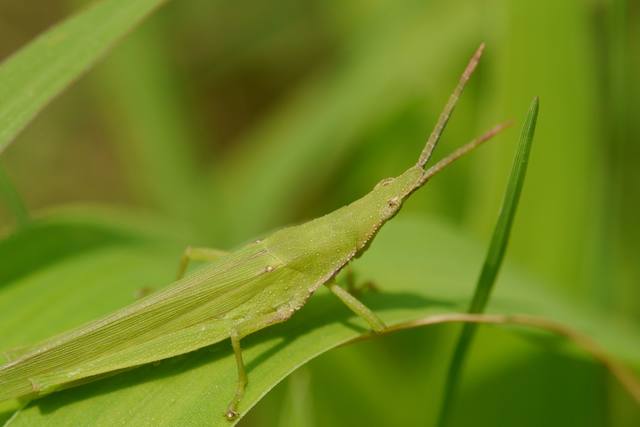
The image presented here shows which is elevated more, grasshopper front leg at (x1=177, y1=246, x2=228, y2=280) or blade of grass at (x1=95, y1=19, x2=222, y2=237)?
blade of grass at (x1=95, y1=19, x2=222, y2=237)

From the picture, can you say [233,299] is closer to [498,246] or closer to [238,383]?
[238,383]

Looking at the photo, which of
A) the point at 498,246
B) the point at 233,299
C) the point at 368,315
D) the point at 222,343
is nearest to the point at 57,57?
the point at 233,299

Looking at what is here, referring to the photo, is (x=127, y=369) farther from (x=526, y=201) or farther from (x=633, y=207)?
(x=633, y=207)

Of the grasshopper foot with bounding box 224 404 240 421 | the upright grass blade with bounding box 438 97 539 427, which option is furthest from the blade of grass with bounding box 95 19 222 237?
the grasshopper foot with bounding box 224 404 240 421

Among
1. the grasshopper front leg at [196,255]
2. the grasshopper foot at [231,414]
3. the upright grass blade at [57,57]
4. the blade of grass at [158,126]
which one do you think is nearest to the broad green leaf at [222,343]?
the grasshopper foot at [231,414]

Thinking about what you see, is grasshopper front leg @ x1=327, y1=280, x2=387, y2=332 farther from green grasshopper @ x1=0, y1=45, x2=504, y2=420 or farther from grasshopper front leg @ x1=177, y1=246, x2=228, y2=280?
grasshopper front leg @ x1=177, y1=246, x2=228, y2=280

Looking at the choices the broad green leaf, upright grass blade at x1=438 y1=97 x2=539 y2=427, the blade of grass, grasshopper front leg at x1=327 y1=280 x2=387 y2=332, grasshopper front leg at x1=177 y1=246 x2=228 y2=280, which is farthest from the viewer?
the blade of grass

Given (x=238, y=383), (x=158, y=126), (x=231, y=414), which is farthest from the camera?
(x=158, y=126)
